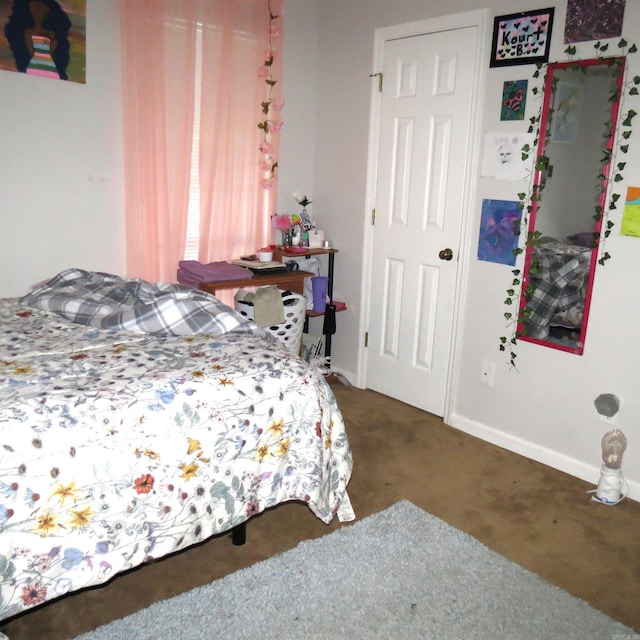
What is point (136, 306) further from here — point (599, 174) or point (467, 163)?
point (599, 174)

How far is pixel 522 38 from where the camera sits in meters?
2.96

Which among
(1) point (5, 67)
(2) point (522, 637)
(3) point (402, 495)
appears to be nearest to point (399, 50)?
(1) point (5, 67)

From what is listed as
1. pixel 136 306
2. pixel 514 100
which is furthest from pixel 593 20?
pixel 136 306

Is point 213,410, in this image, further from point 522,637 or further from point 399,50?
point 399,50

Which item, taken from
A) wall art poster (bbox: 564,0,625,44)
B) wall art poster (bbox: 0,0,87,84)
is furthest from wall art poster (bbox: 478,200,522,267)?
wall art poster (bbox: 0,0,87,84)

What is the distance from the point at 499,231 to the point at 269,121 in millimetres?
1548

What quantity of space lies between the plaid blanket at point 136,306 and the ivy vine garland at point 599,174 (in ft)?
4.42

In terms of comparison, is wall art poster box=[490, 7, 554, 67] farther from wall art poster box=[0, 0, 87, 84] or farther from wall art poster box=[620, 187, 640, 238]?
wall art poster box=[0, 0, 87, 84]

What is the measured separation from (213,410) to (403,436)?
162cm

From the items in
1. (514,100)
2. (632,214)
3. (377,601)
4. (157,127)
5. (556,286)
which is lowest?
(377,601)

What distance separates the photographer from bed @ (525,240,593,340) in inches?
114

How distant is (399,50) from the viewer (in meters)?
3.53

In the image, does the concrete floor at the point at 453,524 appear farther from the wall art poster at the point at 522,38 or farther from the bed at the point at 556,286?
the wall art poster at the point at 522,38

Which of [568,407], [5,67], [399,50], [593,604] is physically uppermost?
[399,50]
